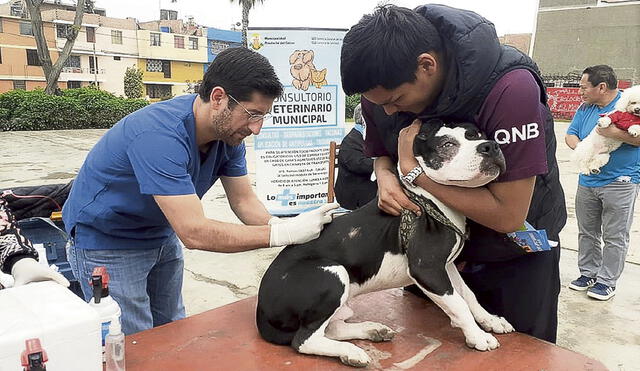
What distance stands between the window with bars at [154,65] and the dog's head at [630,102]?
1942 inches

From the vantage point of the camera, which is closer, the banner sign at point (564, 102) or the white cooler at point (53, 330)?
the white cooler at point (53, 330)

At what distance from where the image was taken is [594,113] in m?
4.66

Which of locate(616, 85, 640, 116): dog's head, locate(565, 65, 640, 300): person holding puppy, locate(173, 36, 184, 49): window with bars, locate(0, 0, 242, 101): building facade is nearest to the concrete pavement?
locate(565, 65, 640, 300): person holding puppy

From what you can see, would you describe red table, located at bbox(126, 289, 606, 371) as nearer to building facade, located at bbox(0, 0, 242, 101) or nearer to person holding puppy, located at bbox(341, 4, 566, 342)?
person holding puppy, located at bbox(341, 4, 566, 342)

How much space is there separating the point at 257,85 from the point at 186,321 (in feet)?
3.12

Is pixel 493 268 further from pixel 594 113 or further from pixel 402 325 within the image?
pixel 594 113

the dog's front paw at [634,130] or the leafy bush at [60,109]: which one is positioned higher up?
the dog's front paw at [634,130]

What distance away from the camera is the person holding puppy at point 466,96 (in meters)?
1.45

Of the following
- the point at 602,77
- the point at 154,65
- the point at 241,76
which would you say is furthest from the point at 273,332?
the point at 154,65

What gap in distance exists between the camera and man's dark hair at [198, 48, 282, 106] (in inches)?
79.8

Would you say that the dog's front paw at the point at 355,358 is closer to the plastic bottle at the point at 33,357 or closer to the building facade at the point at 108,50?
the plastic bottle at the point at 33,357

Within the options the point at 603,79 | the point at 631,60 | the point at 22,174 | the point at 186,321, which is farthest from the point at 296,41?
the point at 631,60

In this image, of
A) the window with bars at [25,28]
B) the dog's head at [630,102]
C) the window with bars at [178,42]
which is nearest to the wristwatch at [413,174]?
the dog's head at [630,102]

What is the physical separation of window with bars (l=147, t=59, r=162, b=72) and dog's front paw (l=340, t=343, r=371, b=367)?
51071 millimetres
